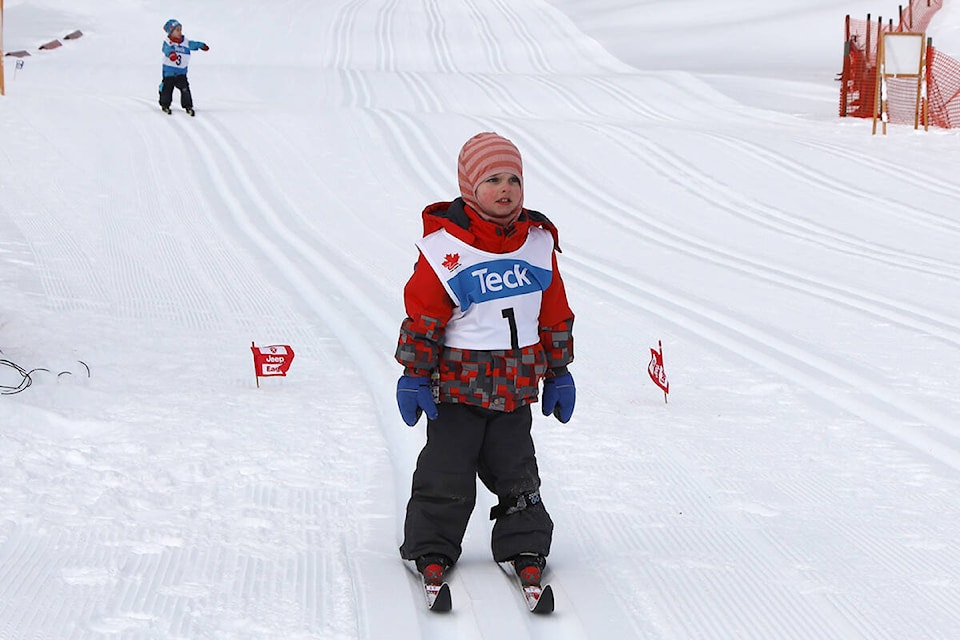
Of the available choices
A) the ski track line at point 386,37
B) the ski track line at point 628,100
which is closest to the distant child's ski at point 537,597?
the ski track line at point 628,100

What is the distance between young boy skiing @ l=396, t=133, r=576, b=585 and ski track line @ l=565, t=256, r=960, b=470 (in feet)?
6.48

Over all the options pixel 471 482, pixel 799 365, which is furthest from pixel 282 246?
pixel 471 482

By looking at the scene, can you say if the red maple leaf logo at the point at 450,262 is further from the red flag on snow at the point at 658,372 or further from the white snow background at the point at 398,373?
the red flag on snow at the point at 658,372

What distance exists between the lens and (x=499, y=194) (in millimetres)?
3008

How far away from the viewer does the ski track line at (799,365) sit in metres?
4.76

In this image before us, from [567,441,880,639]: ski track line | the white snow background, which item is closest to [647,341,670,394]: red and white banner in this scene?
the white snow background

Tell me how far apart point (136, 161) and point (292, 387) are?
747cm

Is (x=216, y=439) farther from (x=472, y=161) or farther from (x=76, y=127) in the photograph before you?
(x=76, y=127)

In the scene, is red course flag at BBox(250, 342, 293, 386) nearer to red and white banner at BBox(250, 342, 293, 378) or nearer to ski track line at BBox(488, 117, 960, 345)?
red and white banner at BBox(250, 342, 293, 378)

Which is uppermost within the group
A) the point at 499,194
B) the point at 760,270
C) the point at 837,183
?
the point at 499,194

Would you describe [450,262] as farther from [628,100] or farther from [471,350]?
[628,100]

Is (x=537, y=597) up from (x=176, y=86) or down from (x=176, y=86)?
down

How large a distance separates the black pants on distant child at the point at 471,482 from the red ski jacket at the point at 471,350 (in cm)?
8

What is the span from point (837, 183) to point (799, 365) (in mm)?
6642
